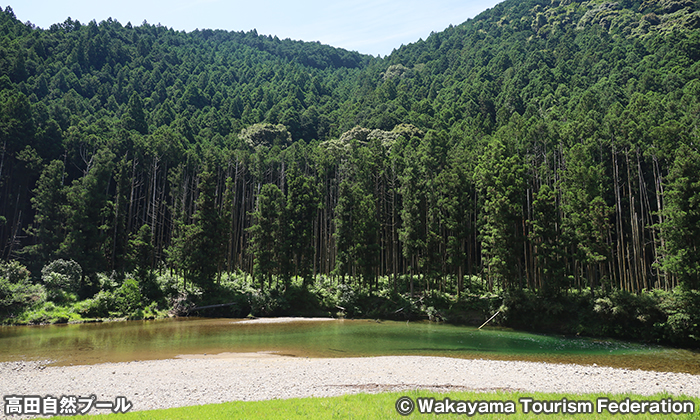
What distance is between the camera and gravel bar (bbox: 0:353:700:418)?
39.0ft

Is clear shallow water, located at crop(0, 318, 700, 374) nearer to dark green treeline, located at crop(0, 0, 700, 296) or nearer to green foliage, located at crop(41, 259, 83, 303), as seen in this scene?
green foliage, located at crop(41, 259, 83, 303)

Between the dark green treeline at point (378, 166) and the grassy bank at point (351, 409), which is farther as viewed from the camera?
the dark green treeline at point (378, 166)

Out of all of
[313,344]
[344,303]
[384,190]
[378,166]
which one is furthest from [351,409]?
[378,166]

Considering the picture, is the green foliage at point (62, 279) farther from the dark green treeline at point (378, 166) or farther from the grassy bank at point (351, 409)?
the grassy bank at point (351, 409)

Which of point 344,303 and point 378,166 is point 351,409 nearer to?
point 344,303

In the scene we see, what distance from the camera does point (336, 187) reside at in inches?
2395

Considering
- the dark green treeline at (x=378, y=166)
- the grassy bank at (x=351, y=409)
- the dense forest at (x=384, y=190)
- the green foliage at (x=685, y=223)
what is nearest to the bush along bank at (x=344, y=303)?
the dense forest at (x=384, y=190)

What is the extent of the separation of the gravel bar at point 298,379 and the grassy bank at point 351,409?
122cm

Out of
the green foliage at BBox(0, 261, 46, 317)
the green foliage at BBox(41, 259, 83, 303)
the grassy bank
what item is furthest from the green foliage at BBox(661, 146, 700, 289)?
the green foliage at BBox(0, 261, 46, 317)

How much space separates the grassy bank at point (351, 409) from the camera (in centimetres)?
850

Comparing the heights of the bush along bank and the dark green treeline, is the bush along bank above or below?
below

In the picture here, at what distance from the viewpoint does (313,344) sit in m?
23.9

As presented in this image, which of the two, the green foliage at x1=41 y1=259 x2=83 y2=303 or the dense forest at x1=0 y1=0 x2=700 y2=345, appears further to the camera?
the green foliage at x1=41 y1=259 x2=83 y2=303

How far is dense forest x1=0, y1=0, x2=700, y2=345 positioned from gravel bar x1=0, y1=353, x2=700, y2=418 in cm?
1598
